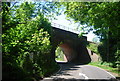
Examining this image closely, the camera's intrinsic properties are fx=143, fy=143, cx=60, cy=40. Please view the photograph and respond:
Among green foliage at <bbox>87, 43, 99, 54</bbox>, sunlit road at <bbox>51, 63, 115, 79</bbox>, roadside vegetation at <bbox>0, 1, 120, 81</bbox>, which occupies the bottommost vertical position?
sunlit road at <bbox>51, 63, 115, 79</bbox>

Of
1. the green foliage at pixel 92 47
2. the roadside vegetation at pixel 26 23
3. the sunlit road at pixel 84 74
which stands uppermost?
the roadside vegetation at pixel 26 23

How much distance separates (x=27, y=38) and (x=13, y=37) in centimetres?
124

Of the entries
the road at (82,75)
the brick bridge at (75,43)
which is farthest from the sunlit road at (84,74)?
the brick bridge at (75,43)

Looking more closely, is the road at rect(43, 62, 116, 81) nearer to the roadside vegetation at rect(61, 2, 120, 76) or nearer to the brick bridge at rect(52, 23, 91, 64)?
the roadside vegetation at rect(61, 2, 120, 76)

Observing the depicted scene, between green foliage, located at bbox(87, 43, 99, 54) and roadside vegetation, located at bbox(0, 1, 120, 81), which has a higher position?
roadside vegetation, located at bbox(0, 1, 120, 81)

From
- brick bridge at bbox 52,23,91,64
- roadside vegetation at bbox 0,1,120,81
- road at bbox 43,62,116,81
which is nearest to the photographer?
roadside vegetation at bbox 0,1,120,81

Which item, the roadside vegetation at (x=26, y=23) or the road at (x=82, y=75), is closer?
the roadside vegetation at (x=26, y=23)

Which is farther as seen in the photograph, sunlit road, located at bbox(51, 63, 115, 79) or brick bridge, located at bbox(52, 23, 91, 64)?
brick bridge, located at bbox(52, 23, 91, 64)

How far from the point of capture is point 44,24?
72.5 ft

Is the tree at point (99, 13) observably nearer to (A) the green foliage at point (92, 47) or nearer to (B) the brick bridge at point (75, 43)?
(B) the brick bridge at point (75, 43)

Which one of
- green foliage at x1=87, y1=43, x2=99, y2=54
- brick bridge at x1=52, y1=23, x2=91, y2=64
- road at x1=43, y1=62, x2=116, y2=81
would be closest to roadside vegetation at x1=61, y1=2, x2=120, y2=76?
road at x1=43, y1=62, x2=116, y2=81

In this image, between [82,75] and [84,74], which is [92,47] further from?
[82,75]

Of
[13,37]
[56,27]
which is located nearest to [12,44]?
[13,37]

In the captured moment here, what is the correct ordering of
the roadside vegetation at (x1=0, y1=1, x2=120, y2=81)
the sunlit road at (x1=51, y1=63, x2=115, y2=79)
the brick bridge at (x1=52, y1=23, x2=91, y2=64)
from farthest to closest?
the brick bridge at (x1=52, y1=23, x2=91, y2=64) < the sunlit road at (x1=51, y1=63, x2=115, y2=79) < the roadside vegetation at (x1=0, y1=1, x2=120, y2=81)
